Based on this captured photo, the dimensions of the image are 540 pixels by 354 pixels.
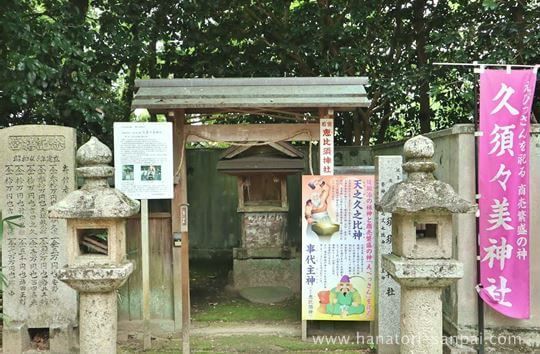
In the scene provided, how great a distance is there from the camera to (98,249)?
4.45 meters

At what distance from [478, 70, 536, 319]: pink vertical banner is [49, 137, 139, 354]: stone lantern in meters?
4.13

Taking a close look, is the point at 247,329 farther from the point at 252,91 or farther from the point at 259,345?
the point at 252,91

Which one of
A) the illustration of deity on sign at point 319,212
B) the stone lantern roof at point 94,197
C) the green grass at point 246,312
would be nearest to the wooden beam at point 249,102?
the illustration of deity on sign at point 319,212

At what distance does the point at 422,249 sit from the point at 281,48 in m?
7.19

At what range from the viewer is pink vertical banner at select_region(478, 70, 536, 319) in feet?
17.6

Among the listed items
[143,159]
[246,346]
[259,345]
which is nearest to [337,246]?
[259,345]

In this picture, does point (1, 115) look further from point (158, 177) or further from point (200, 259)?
point (200, 259)

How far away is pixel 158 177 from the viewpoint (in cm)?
551

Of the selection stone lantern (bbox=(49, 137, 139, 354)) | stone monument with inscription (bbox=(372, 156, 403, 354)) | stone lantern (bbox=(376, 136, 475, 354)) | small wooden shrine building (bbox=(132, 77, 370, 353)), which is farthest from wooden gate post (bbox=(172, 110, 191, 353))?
stone lantern (bbox=(376, 136, 475, 354))

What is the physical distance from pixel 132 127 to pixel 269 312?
394 cm

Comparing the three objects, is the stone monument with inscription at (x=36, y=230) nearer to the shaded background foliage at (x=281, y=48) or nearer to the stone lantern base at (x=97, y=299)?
the shaded background foliage at (x=281, y=48)

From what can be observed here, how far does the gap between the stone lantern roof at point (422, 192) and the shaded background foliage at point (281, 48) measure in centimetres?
402

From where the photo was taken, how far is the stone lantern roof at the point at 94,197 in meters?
4.12

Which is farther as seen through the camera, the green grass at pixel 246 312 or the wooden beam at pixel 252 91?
the green grass at pixel 246 312
